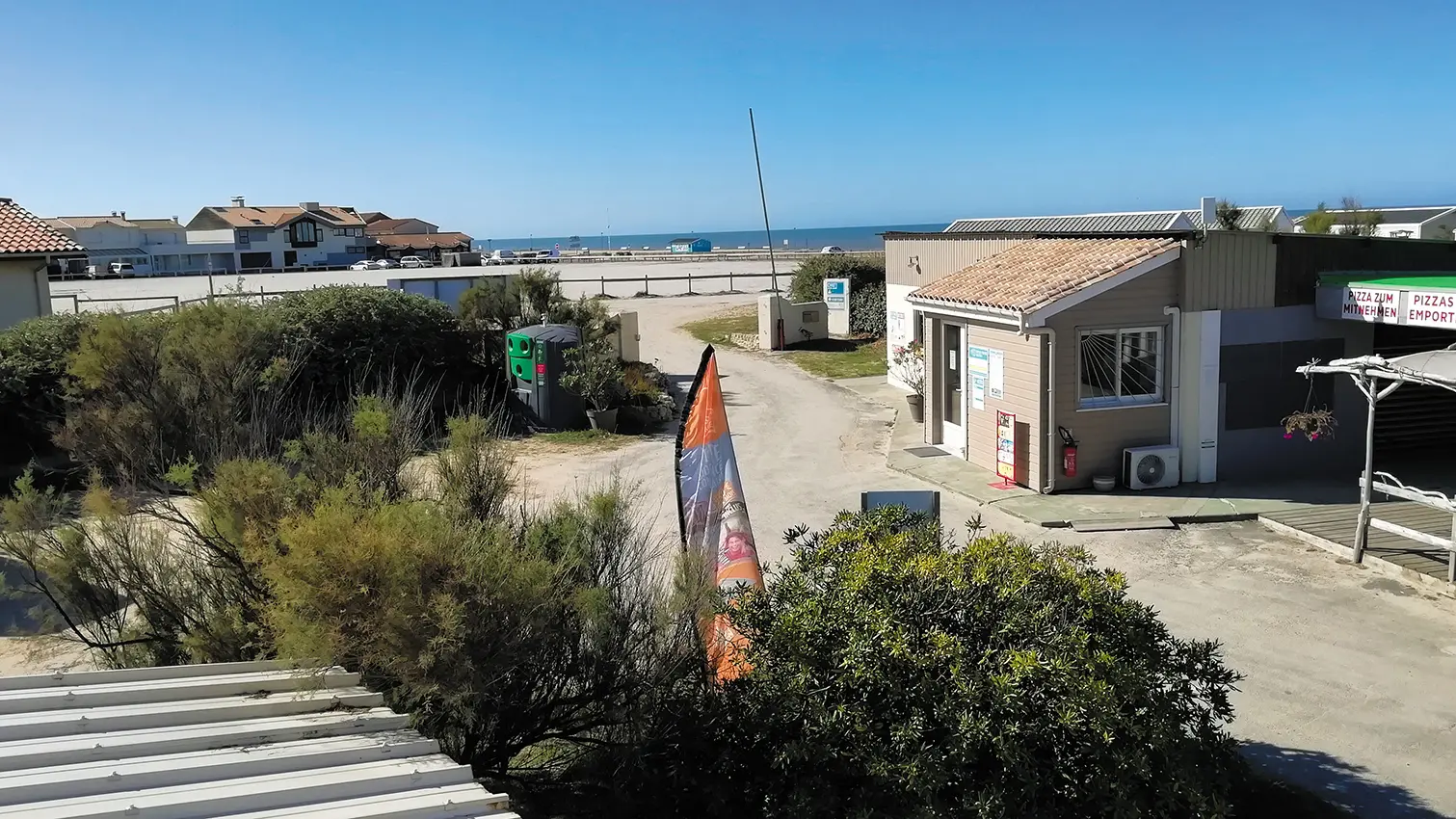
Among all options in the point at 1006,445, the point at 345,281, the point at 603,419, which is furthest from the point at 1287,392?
the point at 345,281

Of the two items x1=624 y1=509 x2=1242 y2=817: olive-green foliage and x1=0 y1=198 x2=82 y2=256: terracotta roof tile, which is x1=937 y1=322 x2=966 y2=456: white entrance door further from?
x1=0 y1=198 x2=82 y2=256: terracotta roof tile

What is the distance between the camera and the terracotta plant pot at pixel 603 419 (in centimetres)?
1970

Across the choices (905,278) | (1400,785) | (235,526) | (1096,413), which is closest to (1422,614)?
(1400,785)

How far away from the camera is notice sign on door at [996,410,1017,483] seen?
14.8 meters

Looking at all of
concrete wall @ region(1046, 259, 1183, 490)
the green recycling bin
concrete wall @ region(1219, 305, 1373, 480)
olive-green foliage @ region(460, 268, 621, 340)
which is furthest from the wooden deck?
olive-green foliage @ region(460, 268, 621, 340)

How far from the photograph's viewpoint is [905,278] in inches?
883

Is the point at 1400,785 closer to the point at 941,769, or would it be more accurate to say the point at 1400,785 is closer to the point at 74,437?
the point at 941,769

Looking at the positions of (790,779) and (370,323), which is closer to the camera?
(790,779)

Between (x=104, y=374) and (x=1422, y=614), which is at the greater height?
(x=104, y=374)

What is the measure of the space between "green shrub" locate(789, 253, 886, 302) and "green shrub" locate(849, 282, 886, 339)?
0.32 m

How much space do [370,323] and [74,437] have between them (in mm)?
7448

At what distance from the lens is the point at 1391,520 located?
1247 centimetres

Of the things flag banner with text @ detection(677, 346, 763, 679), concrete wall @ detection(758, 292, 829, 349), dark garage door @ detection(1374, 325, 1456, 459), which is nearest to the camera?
flag banner with text @ detection(677, 346, 763, 679)

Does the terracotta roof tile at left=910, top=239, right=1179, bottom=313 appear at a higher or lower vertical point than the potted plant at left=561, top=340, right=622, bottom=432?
higher
